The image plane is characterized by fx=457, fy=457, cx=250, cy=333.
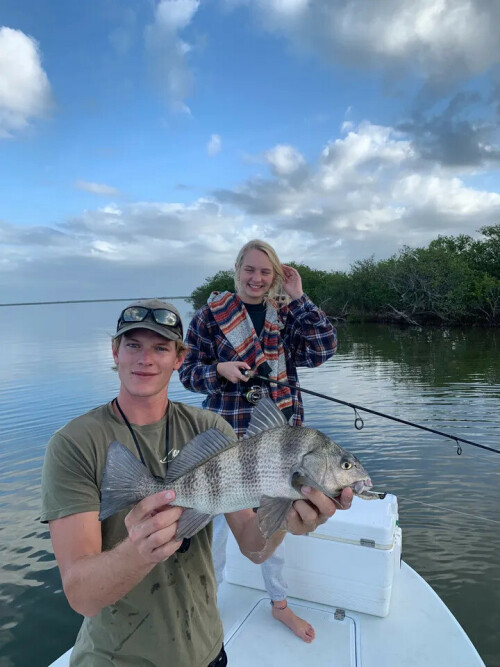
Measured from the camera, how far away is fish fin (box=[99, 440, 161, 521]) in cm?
194

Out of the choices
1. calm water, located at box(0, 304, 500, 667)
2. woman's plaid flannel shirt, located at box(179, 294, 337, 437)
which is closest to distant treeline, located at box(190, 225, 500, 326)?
calm water, located at box(0, 304, 500, 667)

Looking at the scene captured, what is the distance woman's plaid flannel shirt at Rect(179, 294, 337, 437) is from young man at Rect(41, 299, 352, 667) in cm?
163

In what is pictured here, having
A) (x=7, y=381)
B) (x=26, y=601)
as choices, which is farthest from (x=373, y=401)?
(x=7, y=381)

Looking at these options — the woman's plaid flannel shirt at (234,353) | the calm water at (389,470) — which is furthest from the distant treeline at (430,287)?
the woman's plaid flannel shirt at (234,353)

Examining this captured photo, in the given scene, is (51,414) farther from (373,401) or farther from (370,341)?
(370,341)

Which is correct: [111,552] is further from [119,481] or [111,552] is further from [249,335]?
[249,335]

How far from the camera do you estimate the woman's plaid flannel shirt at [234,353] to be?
423 centimetres

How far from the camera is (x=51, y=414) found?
47.8 ft

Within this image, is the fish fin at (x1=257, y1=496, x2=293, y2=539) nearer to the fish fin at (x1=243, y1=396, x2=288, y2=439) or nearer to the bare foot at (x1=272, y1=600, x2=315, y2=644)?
the fish fin at (x1=243, y1=396, x2=288, y2=439)

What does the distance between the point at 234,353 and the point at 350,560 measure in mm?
2051

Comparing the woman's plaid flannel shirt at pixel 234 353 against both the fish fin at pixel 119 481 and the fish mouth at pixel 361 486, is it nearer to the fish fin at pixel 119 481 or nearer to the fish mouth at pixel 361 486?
the fish mouth at pixel 361 486

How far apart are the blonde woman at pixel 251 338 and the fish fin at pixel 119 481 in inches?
80.0

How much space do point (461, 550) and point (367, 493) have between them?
18.9ft

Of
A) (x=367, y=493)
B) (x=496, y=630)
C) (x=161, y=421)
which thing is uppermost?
(x=161, y=421)
